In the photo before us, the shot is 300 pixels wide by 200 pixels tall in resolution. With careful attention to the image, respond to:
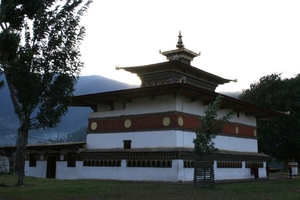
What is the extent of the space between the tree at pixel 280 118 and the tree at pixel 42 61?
24.6 meters

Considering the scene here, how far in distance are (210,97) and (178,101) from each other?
2425 mm

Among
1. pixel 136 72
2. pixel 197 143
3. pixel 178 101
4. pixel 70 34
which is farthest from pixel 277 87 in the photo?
pixel 70 34

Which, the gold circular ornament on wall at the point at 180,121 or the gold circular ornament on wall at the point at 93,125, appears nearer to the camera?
the gold circular ornament on wall at the point at 180,121

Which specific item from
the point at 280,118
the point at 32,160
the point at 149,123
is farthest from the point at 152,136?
the point at 280,118

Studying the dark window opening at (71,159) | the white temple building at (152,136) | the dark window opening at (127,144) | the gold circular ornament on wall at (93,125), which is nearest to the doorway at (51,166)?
the white temple building at (152,136)

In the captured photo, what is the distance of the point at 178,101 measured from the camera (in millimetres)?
21734

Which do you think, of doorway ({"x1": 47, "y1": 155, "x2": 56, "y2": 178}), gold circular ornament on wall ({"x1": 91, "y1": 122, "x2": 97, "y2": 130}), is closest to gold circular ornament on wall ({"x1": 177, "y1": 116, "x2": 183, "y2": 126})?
gold circular ornament on wall ({"x1": 91, "y1": 122, "x2": 97, "y2": 130})

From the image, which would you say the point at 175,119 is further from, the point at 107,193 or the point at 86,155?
the point at 107,193

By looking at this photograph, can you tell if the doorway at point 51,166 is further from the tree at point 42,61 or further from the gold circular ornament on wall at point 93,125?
the tree at point 42,61

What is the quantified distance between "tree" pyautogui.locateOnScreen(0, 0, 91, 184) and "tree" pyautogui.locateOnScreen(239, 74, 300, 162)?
2463cm

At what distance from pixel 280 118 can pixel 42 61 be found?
27.7 meters

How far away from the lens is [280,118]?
37.1m

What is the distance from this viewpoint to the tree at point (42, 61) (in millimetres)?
15742

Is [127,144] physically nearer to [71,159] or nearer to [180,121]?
[180,121]
